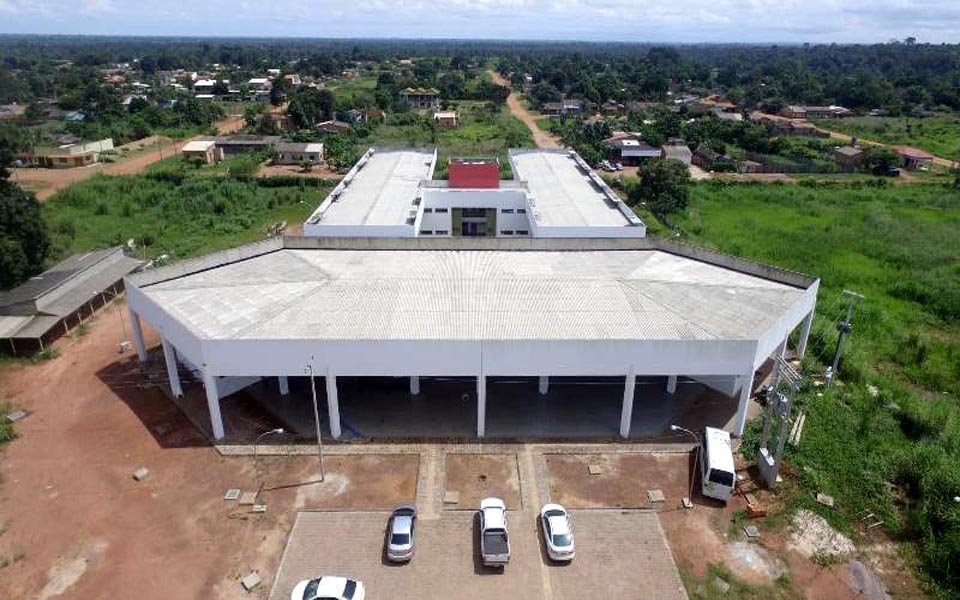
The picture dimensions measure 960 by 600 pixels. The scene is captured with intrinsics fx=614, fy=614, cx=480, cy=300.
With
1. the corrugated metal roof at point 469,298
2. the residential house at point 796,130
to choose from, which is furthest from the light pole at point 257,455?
the residential house at point 796,130

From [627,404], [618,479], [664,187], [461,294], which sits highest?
[461,294]

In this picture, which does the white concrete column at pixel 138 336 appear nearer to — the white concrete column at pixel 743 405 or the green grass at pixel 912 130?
the white concrete column at pixel 743 405

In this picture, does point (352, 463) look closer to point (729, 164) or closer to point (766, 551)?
point (766, 551)

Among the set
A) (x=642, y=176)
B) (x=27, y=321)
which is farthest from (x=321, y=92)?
(x=27, y=321)

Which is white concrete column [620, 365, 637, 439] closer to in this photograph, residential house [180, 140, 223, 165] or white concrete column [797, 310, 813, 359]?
white concrete column [797, 310, 813, 359]

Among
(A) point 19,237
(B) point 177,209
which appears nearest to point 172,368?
(A) point 19,237

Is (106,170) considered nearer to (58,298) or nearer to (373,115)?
(373,115)
